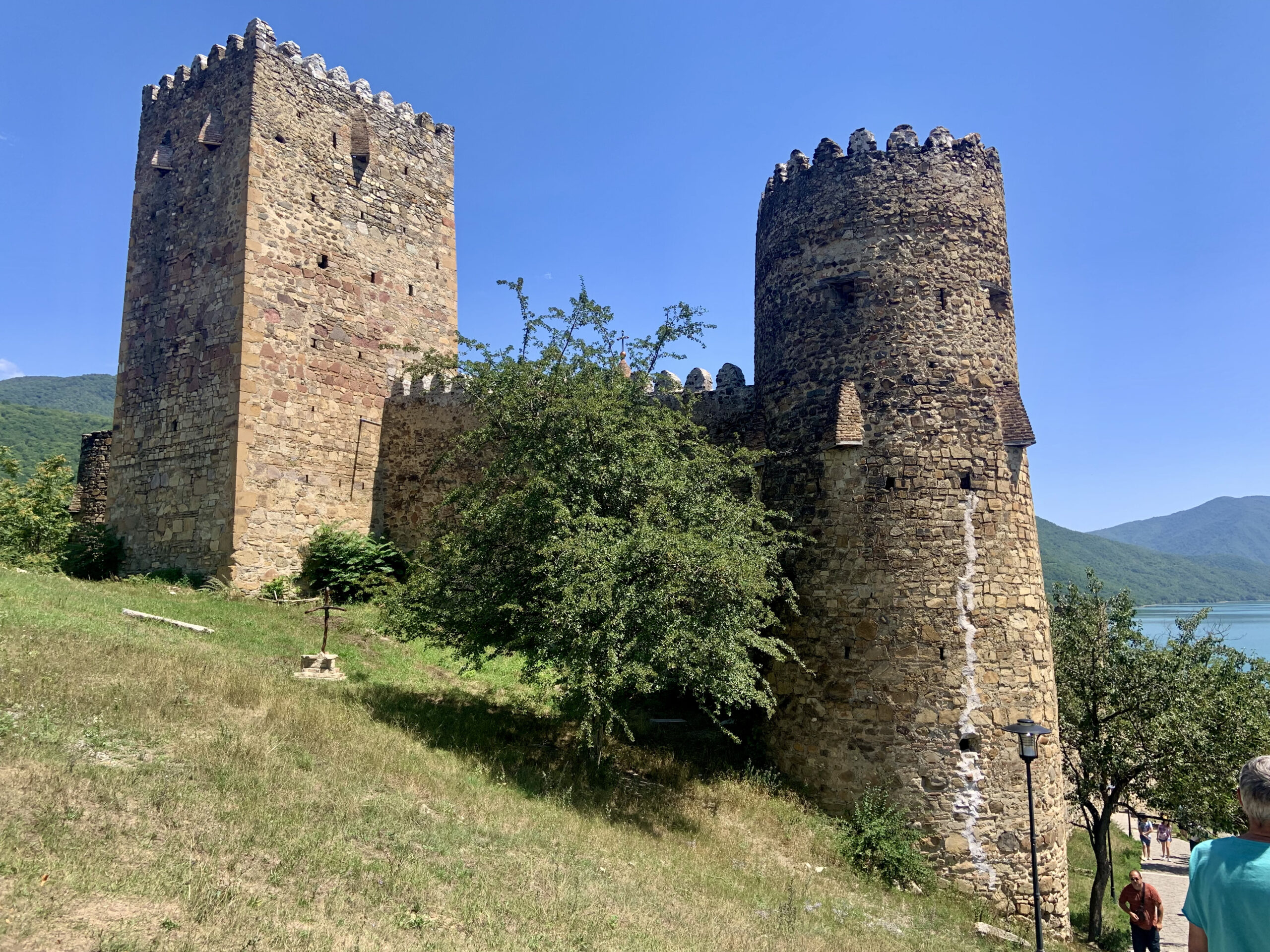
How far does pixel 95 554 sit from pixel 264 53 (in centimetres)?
1188

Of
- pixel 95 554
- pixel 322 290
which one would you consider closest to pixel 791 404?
pixel 322 290

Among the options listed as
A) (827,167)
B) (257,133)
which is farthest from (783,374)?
(257,133)

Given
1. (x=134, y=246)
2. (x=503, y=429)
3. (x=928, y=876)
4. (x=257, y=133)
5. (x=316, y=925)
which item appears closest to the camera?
(x=316, y=925)

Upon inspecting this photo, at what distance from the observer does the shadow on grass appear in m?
10.6

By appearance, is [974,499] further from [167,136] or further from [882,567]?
[167,136]

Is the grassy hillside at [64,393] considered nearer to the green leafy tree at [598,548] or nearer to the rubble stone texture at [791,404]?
the rubble stone texture at [791,404]

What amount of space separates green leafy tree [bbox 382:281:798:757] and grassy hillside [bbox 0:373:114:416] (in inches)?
4251

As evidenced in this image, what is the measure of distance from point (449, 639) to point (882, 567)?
21.8 ft

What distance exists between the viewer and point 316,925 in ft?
19.2

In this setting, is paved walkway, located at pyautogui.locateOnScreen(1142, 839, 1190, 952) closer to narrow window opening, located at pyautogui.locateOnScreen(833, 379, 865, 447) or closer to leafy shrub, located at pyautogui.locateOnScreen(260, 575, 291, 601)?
narrow window opening, located at pyautogui.locateOnScreen(833, 379, 865, 447)

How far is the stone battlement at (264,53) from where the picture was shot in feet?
58.0

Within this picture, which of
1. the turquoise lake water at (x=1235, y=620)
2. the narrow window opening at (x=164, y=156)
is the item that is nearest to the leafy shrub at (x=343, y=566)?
the narrow window opening at (x=164, y=156)

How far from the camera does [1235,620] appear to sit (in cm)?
10588

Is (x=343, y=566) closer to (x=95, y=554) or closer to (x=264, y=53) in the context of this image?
(x=95, y=554)
